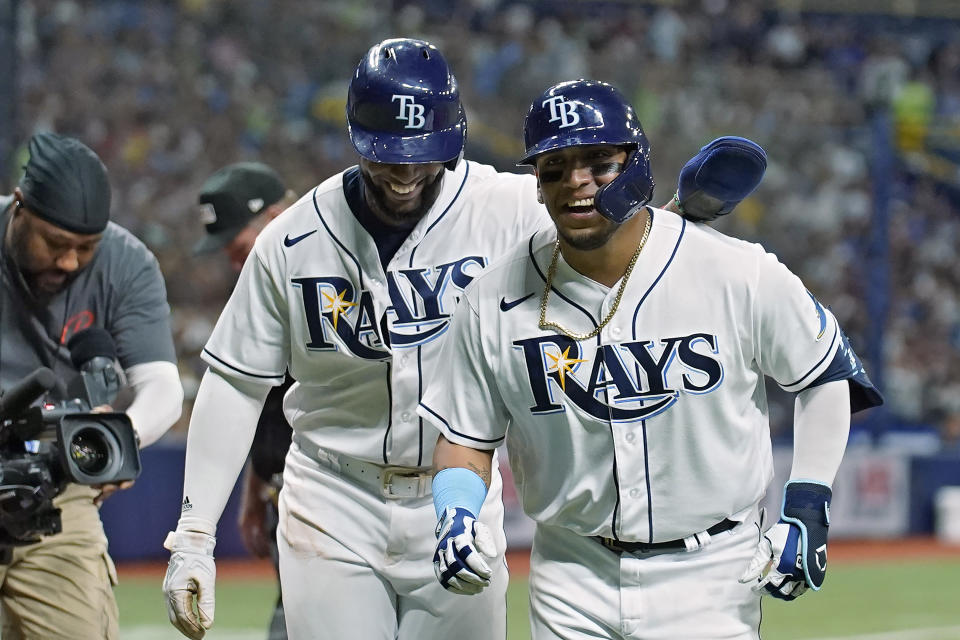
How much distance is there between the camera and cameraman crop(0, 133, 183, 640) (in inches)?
174

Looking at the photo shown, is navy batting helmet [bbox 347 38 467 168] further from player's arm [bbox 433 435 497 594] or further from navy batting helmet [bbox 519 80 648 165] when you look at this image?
player's arm [bbox 433 435 497 594]

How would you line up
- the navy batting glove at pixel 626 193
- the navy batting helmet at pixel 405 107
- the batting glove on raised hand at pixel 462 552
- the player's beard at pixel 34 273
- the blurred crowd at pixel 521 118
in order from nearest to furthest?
the batting glove on raised hand at pixel 462 552 < the navy batting glove at pixel 626 193 < the navy batting helmet at pixel 405 107 < the player's beard at pixel 34 273 < the blurred crowd at pixel 521 118

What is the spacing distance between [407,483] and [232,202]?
6.66ft

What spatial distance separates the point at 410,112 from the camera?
12.9 feet

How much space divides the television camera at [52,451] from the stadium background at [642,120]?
21.6 feet

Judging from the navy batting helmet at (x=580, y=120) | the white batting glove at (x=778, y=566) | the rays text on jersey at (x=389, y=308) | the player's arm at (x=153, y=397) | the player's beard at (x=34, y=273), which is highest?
the navy batting helmet at (x=580, y=120)

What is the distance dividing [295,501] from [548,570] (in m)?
0.98

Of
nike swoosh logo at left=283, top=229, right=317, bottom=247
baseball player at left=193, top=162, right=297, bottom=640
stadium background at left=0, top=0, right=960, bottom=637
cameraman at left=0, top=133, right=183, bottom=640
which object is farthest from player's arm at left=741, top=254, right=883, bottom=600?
stadium background at left=0, top=0, right=960, bottom=637

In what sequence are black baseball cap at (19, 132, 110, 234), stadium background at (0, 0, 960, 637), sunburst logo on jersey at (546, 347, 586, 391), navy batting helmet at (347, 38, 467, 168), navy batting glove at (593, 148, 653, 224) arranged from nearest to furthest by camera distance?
navy batting glove at (593, 148, 653, 224), sunburst logo on jersey at (546, 347, 586, 391), navy batting helmet at (347, 38, 467, 168), black baseball cap at (19, 132, 110, 234), stadium background at (0, 0, 960, 637)

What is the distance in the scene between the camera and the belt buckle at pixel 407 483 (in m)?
4.07

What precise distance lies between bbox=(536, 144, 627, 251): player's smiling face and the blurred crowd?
8.84 metres

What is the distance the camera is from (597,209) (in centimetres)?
337

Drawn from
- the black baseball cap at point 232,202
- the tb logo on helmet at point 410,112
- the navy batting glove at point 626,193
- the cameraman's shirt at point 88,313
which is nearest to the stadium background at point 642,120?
the black baseball cap at point 232,202

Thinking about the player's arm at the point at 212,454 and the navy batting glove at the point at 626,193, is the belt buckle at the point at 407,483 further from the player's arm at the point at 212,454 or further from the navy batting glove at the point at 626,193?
the navy batting glove at the point at 626,193
